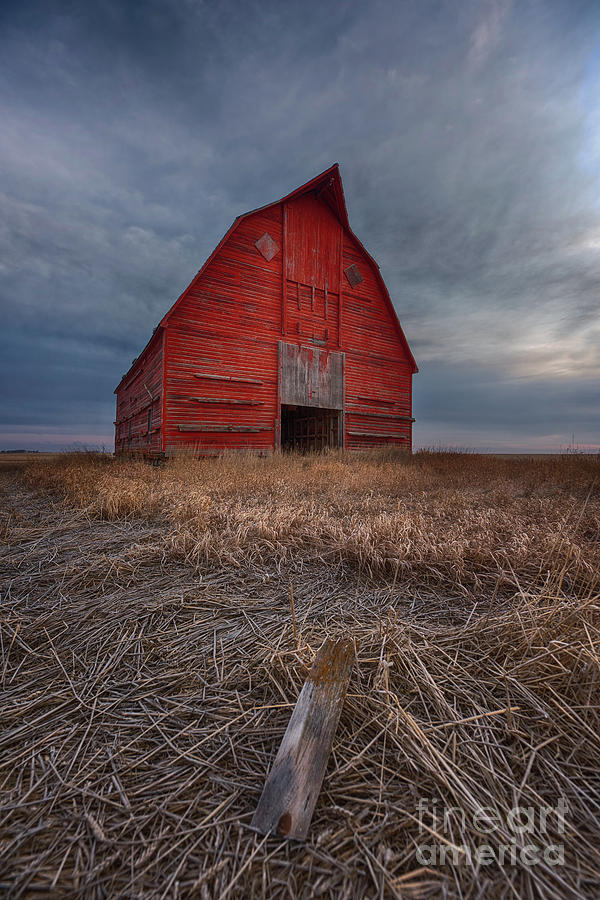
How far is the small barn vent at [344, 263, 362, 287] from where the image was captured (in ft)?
42.9

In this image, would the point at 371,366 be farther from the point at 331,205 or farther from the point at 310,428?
the point at 331,205

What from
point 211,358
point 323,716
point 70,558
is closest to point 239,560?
point 70,558

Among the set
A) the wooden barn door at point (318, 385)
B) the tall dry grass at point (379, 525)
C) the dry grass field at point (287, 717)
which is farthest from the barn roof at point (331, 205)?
the dry grass field at point (287, 717)

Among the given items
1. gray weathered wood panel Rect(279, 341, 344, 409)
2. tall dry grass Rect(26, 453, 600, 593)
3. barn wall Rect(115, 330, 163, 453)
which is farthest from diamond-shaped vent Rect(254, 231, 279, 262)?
tall dry grass Rect(26, 453, 600, 593)

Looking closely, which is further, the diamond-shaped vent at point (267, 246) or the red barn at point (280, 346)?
the diamond-shaped vent at point (267, 246)

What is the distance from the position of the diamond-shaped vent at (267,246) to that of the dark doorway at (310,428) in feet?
17.1

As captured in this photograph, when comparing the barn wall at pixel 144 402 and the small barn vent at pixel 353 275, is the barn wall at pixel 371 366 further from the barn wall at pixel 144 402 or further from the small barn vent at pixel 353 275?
the barn wall at pixel 144 402

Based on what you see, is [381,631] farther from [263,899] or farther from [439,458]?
[439,458]

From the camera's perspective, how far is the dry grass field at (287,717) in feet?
2.54

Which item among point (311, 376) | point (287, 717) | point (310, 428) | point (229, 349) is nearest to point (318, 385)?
point (311, 376)

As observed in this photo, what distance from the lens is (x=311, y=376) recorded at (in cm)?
1234

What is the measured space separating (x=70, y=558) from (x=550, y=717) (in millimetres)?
3051

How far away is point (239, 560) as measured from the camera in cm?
267

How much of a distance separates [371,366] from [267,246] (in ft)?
18.0
